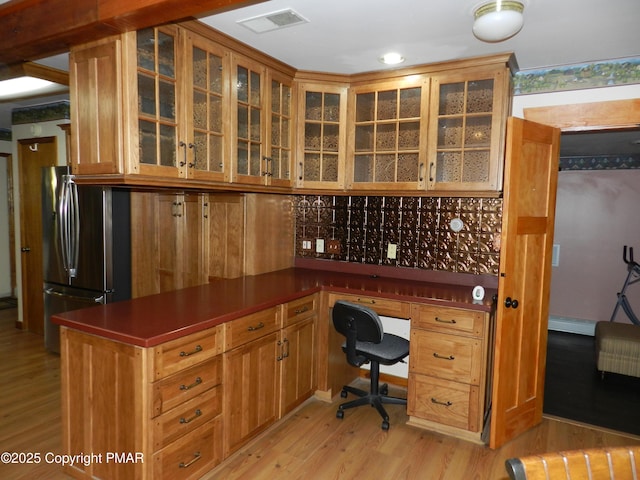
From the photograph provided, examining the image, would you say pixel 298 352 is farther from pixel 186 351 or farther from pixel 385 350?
pixel 186 351

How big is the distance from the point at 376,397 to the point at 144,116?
7.52ft

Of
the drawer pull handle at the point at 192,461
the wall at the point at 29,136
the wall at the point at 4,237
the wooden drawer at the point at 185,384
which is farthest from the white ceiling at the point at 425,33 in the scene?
the wall at the point at 4,237

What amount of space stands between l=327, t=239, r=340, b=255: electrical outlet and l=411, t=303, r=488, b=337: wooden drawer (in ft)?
3.39

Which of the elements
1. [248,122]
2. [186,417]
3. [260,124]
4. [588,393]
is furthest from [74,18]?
[588,393]

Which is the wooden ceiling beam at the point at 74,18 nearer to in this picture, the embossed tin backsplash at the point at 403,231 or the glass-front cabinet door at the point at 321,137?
the glass-front cabinet door at the point at 321,137

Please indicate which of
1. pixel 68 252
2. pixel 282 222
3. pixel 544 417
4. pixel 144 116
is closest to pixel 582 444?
pixel 544 417

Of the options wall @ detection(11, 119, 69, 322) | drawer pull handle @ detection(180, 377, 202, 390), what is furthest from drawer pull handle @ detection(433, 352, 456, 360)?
wall @ detection(11, 119, 69, 322)

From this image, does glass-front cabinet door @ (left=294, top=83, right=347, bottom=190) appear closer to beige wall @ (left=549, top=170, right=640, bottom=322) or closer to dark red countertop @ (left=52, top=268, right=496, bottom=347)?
dark red countertop @ (left=52, top=268, right=496, bottom=347)

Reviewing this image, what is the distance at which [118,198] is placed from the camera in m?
3.66

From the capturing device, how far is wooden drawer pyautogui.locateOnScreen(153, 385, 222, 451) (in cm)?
195

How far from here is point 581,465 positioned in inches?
40.6

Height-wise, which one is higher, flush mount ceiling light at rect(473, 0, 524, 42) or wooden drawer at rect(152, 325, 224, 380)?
flush mount ceiling light at rect(473, 0, 524, 42)

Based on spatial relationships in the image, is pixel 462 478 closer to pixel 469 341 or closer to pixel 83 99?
pixel 469 341

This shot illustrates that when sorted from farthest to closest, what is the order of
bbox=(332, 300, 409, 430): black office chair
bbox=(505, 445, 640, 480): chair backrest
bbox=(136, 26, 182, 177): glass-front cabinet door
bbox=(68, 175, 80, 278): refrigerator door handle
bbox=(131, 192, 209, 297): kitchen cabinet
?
bbox=(68, 175, 80, 278): refrigerator door handle < bbox=(131, 192, 209, 297): kitchen cabinet < bbox=(332, 300, 409, 430): black office chair < bbox=(136, 26, 182, 177): glass-front cabinet door < bbox=(505, 445, 640, 480): chair backrest
